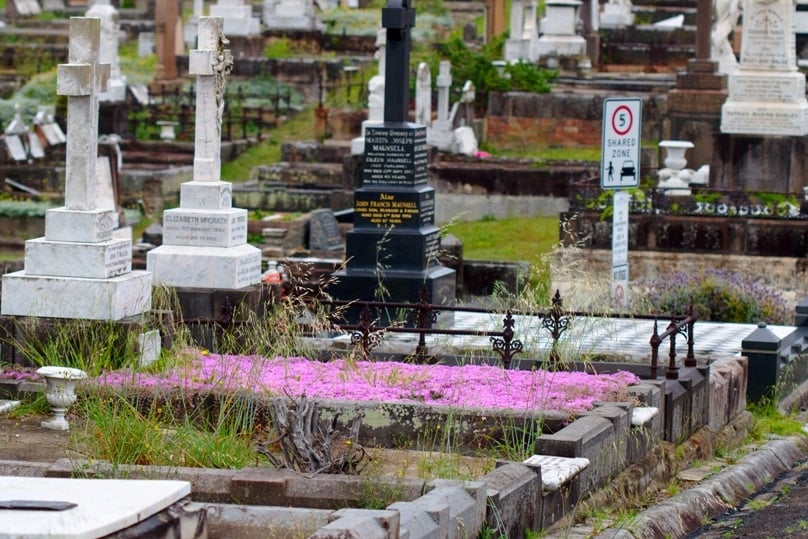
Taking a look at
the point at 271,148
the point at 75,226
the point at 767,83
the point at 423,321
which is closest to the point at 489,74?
the point at 271,148

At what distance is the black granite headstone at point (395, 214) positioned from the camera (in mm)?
20531

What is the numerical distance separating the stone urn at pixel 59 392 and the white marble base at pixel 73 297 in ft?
6.64

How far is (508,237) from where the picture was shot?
29.5 meters

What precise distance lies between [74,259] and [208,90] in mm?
3767

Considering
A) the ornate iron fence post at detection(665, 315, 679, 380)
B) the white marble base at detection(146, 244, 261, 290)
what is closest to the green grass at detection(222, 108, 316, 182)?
the white marble base at detection(146, 244, 261, 290)

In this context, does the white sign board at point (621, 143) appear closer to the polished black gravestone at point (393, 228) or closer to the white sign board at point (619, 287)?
the white sign board at point (619, 287)

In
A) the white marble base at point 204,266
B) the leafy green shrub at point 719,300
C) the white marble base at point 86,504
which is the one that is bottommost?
the leafy green shrub at point 719,300

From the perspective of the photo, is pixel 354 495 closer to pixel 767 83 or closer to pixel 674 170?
pixel 674 170

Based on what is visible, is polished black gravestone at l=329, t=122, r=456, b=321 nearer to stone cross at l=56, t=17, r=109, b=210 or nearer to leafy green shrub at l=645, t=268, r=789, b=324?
leafy green shrub at l=645, t=268, r=789, b=324

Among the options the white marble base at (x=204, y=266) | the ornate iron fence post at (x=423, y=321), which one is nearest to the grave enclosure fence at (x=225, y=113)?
the white marble base at (x=204, y=266)

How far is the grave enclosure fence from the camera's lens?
129 feet

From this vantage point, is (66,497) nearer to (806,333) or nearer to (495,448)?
(495,448)

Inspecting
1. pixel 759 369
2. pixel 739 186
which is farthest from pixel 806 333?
pixel 739 186

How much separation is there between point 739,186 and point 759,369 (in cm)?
1091
